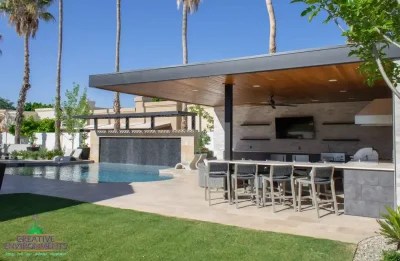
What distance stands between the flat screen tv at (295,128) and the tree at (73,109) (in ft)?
57.3

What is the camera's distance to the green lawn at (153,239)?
14.6ft

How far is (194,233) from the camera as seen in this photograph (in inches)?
212

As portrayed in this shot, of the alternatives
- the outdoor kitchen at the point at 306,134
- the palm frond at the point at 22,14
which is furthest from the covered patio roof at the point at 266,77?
the palm frond at the point at 22,14

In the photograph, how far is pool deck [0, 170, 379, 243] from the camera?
18.8ft

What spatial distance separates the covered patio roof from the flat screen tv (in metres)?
2.90

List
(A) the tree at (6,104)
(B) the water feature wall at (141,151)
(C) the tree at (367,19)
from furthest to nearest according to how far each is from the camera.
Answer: (A) the tree at (6,104), (B) the water feature wall at (141,151), (C) the tree at (367,19)

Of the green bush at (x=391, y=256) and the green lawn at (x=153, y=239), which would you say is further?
the green lawn at (x=153, y=239)

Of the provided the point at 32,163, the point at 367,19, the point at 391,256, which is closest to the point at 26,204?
the point at 391,256

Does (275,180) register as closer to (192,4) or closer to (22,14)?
(192,4)

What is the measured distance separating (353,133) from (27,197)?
11931 millimetres

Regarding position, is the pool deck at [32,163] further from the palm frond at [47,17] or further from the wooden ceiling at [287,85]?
the wooden ceiling at [287,85]

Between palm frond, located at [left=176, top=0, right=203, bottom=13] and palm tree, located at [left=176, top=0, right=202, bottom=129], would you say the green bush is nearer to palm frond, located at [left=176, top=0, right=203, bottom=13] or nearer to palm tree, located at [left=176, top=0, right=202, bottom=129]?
palm tree, located at [left=176, top=0, right=202, bottom=129]

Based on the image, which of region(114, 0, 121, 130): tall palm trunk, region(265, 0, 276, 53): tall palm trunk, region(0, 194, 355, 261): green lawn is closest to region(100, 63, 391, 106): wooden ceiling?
region(0, 194, 355, 261): green lawn

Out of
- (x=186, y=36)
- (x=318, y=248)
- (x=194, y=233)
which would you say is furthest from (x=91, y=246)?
(x=186, y=36)
